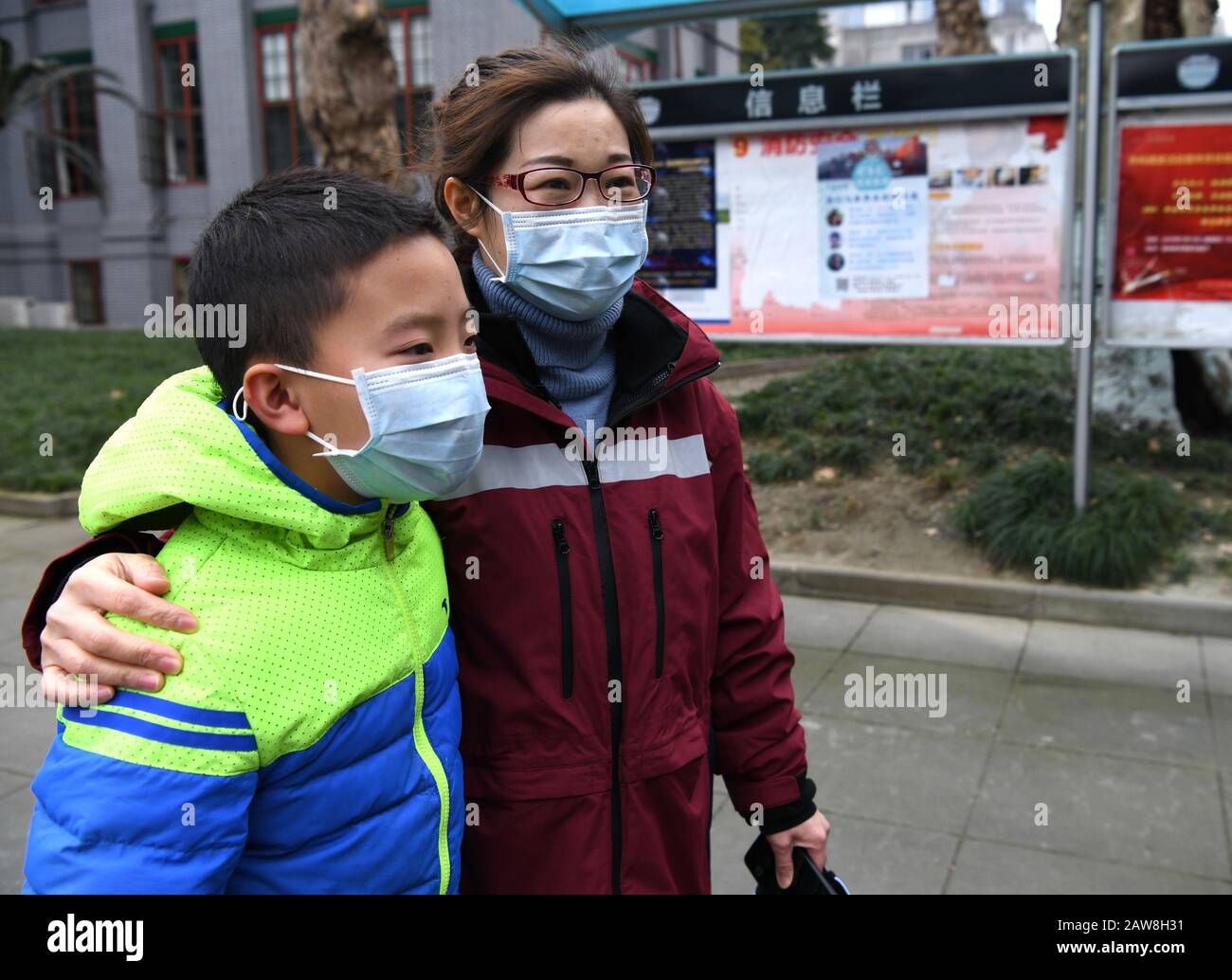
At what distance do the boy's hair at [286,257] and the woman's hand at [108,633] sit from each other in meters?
0.30

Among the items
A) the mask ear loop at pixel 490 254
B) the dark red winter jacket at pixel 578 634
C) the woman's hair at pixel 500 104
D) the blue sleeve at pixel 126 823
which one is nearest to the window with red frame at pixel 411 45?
the woman's hair at pixel 500 104

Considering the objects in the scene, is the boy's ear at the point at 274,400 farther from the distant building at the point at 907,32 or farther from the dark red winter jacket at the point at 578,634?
the distant building at the point at 907,32

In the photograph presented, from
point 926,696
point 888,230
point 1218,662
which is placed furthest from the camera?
point 888,230

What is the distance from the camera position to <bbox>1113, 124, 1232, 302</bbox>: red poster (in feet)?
18.5

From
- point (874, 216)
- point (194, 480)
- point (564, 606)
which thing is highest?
point (874, 216)

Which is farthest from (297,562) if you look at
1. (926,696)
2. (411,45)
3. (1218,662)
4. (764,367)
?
(411,45)

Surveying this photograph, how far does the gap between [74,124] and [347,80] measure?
70.0 feet

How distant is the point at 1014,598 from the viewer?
5.62 m

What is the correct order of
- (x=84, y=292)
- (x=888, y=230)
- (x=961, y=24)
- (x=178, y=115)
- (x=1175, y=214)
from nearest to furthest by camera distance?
1. (x=1175, y=214)
2. (x=888, y=230)
3. (x=961, y=24)
4. (x=178, y=115)
5. (x=84, y=292)

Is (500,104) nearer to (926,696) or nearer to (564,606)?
(564,606)

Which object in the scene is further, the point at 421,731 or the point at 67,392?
the point at 67,392

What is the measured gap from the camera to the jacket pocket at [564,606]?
5.77ft

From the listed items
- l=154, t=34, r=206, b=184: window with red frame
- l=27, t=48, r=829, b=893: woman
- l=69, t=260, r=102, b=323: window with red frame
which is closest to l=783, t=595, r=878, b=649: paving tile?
l=27, t=48, r=829, b=893: woman

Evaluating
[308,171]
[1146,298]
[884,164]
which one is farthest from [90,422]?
[308,171]
